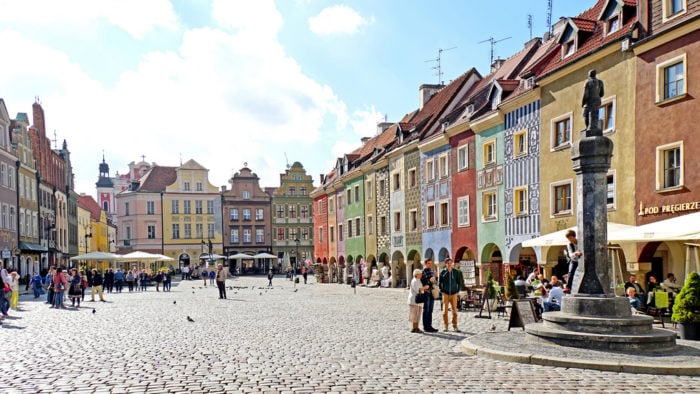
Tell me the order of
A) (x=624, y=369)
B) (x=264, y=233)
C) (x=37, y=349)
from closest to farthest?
1. (x=624, y=369)
2. (x=37, y=349)
3. (x=264, y=233)

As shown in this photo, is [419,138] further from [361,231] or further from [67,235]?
[67,235]

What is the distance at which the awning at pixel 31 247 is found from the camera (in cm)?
4697

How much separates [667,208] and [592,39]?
739 cm

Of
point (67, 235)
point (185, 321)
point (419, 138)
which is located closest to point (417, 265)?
point (419, 138)

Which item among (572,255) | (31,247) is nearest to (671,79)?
(572,255)

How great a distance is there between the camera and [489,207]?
99.7 feet

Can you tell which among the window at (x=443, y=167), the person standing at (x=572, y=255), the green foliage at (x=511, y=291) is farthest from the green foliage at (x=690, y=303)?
the window at (x=443, y=167)

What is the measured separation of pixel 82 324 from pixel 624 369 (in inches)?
589

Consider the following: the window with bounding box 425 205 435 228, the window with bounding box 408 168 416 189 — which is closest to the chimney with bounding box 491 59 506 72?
the window with bounding box 408 168 416 189

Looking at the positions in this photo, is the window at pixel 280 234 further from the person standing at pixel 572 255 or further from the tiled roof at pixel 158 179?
the person standing at pixel 572 255

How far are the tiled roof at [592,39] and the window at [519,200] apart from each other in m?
4.68

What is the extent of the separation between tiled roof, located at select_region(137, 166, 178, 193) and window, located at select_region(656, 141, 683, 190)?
70004mm

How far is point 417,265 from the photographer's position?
40.0 meters

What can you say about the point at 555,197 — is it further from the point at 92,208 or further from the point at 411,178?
the point at 92,208
